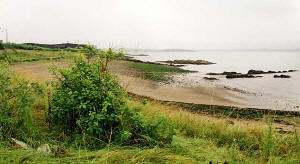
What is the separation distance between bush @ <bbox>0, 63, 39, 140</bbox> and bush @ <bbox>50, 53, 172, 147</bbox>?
475 mm

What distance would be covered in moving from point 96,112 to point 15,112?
1793 millimetres

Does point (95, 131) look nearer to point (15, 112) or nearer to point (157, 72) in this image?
point (15, 112)

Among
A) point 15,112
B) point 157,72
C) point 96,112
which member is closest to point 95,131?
point 96,112

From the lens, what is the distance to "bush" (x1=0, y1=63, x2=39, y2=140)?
13.1 ft

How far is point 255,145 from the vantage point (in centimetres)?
547

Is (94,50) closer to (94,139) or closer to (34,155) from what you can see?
(94,139)

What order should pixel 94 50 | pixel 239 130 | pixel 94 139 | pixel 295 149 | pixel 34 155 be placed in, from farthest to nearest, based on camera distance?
pixel 239 130, pixel 94 50, pixel 295 149, pixel 94 139, pixel 34 155

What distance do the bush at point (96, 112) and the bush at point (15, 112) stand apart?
1.56 ft

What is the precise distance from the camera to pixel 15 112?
176 inches

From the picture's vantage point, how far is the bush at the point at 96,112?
402 centimetres

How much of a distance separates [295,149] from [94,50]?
4894 mm

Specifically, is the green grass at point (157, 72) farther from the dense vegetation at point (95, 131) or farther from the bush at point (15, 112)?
the bush at point (15, 112)

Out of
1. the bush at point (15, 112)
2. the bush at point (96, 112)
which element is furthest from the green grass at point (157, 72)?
the bush at point (15, 112)

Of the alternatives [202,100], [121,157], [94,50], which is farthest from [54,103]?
[202,100]
